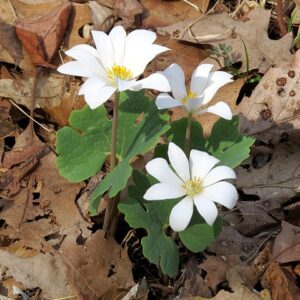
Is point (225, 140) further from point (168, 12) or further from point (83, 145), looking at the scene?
point (168, 12)

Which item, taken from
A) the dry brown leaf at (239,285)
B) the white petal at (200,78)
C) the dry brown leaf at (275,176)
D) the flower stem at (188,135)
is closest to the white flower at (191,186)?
the flower stem at (188,135)

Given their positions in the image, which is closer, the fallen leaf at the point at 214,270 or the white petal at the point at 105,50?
the white petal at the point at 105,50

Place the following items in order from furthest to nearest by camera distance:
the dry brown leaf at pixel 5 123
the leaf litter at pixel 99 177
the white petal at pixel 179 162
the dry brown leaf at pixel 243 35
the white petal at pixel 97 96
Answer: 1. the dry brown leaf at pixel 243 35
2. the dry brown leaf at pixel 5 123
3. the leaf litter at pixel 99 177
4. the white petal at pixel 179 162
5. the white petal at pixel 97 96

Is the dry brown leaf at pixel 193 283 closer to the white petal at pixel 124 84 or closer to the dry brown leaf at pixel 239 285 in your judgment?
the dry brown leaf at pixel 239 285

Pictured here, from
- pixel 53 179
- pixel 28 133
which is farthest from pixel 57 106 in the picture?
pixel 53 179

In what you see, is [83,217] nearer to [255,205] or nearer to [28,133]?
[28,133]

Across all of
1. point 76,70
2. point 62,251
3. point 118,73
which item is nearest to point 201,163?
point 118,73

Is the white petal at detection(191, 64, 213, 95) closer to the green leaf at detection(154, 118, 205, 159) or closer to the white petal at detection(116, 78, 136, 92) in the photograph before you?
the green leaf at detection(154, 118, 205, 159)
